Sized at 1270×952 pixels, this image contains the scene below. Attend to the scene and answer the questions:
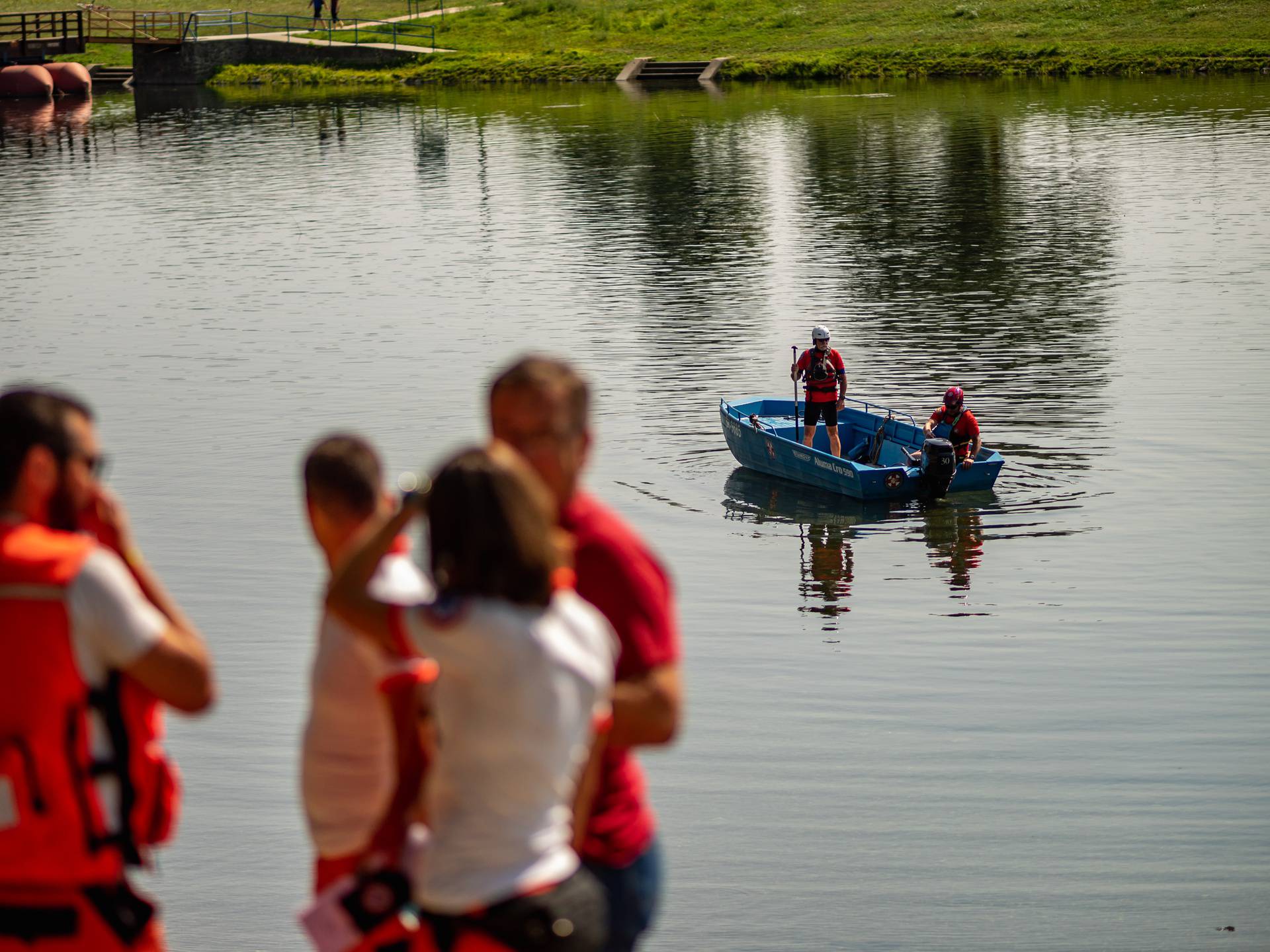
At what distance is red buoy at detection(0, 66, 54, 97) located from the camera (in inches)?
3425

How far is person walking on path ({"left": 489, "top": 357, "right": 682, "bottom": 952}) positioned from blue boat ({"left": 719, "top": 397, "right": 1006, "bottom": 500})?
1639cm

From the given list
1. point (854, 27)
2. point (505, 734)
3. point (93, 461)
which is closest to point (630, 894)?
point (505, 734)

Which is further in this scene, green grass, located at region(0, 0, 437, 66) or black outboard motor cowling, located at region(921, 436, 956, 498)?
green grass, located at region(0, 0, 437, 66)

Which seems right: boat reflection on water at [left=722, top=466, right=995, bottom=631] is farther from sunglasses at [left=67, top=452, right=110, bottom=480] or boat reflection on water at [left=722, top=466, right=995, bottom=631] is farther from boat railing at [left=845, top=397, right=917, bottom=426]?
sunglasses at [left=67, top=452, right=110, bottom=480]

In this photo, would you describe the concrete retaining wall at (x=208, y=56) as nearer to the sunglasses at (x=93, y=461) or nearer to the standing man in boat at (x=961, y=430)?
the standing man in boat at (x=961, y=430)

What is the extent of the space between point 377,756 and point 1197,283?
3359cm

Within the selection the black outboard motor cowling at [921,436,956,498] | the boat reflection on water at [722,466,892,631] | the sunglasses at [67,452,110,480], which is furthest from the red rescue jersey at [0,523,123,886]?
the black outboard motor cowling at [921,436,956,498]

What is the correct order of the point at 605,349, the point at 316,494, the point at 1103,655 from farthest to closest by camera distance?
the point at 605,349
the point at 1103,655
the point at 316,494

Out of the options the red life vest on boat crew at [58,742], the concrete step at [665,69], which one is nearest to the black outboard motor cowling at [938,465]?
the red life vest on boat crew at [58,742]

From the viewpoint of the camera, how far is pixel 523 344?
32.8 meters

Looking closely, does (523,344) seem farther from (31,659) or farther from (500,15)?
(500,15)

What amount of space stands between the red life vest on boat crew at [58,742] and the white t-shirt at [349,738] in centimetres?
45

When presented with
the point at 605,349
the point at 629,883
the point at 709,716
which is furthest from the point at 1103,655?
the point at 605,349

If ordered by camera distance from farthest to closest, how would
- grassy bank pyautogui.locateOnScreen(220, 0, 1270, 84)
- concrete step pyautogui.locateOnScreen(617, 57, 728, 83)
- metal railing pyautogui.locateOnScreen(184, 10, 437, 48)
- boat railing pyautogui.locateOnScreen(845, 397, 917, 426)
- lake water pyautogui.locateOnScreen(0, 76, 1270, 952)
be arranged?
metal railing pyautogui.locateOnScreen(184, 10, 437, 48)
concrete step pyautogui.locateOnScreen(617, 57, 728, 83)
grassy bank pyautogui.locateOnScreen(220, 0, 1270, 84)
boat railing pyautogui.locateOnScreen(845, 397, 917, 426)
lake water pyautogui.locateOnScreen(0, 76, 1270, 952)
